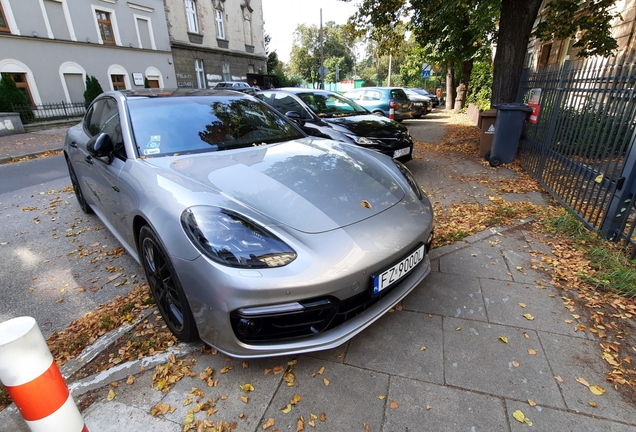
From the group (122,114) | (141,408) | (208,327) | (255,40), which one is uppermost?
(255,40)

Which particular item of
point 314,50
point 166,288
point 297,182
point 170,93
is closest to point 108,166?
point 170,93

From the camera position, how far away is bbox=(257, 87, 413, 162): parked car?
539 centimetres

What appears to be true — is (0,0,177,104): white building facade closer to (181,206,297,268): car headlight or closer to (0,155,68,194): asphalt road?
(0,155,68,194): asphalt road

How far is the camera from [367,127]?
→ 5.66m

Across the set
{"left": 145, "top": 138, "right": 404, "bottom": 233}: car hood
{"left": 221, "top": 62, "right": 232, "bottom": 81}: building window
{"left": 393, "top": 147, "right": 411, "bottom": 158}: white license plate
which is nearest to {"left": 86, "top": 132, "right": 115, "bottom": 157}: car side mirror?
{"left": 145, "top": 138, "right": 404, "bottom": 233}: car hood

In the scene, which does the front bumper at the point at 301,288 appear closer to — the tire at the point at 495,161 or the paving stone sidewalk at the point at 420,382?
the paving stone sidewalk at the point at 420,382

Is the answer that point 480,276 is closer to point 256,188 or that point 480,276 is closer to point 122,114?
point 256,188

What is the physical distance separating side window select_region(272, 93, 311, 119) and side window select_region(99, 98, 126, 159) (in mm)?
3331

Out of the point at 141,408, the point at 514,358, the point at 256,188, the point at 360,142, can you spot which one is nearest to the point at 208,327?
the point at 141,408

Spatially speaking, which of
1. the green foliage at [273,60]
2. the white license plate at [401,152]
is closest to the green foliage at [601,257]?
the white license plate at [401,152]

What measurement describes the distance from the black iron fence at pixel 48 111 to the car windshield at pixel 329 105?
13559 mm

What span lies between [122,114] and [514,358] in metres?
3.36

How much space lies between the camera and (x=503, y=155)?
638cm

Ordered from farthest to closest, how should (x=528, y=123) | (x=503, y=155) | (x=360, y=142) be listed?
1. (x=503, y=155)
2. (x=528, y=123)
3. (x=360, y=142)
